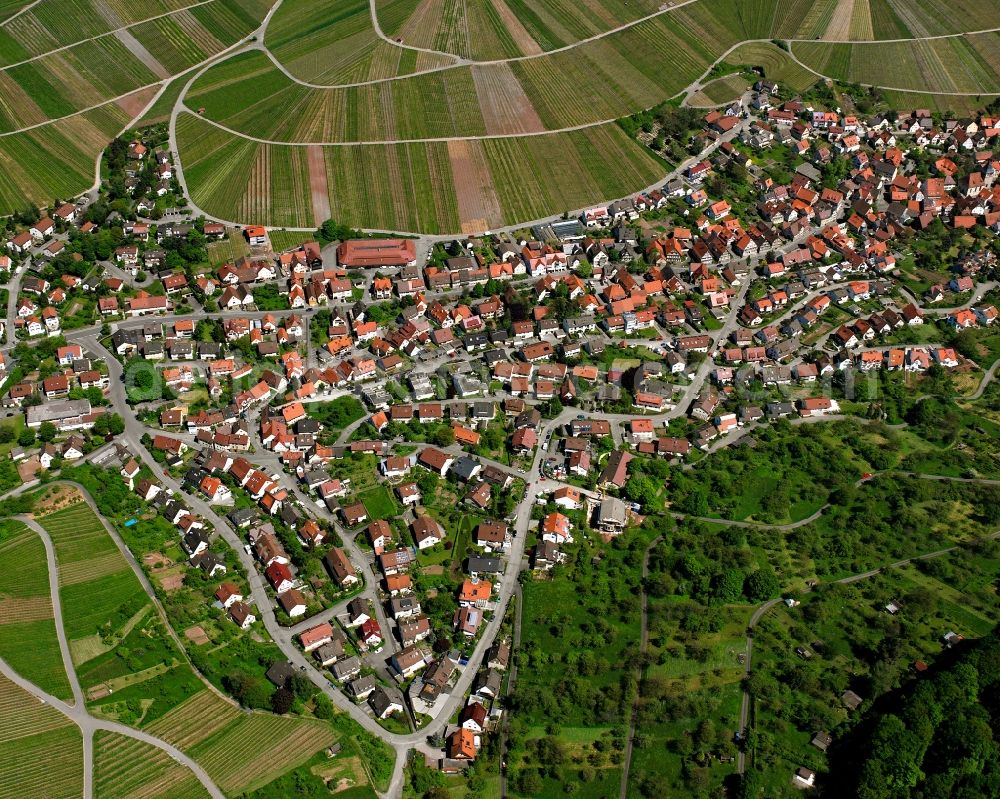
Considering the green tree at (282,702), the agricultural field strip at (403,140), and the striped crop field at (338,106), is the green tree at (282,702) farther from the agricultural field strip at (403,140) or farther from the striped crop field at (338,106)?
the striped crop field at (338,106)

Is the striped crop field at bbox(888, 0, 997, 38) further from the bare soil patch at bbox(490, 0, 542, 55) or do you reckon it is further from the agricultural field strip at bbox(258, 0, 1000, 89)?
the bare soil patch at bbox(490, 0, 542, 55)

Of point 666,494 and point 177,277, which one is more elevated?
point 177,277

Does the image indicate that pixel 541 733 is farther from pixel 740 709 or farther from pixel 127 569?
pixel 127 569

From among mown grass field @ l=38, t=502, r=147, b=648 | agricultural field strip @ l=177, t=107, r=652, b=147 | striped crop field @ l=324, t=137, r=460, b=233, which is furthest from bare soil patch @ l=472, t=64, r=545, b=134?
mown grass field @ l=38, t=502, r=147, b=648

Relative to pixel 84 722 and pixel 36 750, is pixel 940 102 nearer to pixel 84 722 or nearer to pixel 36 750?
pixel 84 722

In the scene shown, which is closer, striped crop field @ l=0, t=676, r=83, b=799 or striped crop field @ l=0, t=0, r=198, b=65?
striped crop field @ l=0, t=676, r=83, b=799

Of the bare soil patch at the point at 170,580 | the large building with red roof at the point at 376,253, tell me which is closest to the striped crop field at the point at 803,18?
the large building with red roof at the point at 376,253

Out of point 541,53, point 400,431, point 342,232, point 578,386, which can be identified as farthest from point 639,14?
point 400,431
